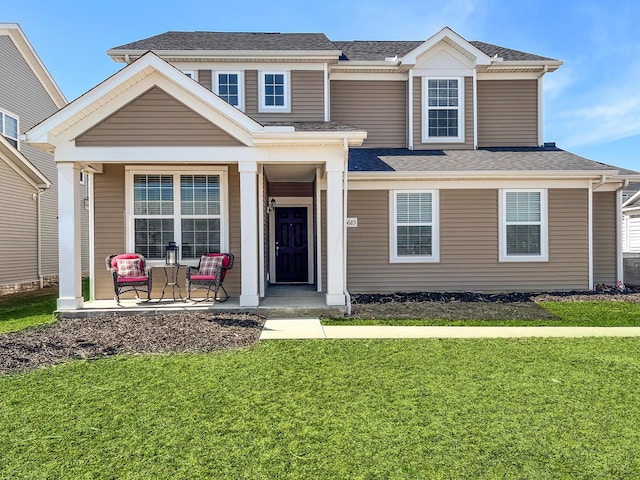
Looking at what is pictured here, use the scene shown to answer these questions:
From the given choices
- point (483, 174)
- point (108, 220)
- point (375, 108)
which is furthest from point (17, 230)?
point (483, 174)

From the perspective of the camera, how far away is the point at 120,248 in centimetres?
895

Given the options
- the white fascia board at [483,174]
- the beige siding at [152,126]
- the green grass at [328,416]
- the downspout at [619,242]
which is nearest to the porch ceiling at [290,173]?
the white fascia board at [483,174]

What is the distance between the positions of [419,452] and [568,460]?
3.22 feet

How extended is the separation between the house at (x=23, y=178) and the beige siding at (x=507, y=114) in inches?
503

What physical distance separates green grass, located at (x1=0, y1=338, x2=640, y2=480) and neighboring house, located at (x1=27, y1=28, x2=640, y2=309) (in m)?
3.12

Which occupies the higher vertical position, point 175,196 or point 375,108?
point 375,108

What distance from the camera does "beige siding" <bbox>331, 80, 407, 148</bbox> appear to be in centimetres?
1137

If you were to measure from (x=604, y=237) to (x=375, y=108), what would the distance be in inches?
274

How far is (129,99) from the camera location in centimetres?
727

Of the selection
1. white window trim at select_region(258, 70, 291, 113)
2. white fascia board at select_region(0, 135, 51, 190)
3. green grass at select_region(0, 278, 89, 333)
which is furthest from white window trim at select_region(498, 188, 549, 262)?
white fascia board at select_region(0, 135, 51, 190)

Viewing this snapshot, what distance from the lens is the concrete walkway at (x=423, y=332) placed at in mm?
6141

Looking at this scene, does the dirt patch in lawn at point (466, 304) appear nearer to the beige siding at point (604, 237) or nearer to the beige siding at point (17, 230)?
the beige siding at point (604, 237)

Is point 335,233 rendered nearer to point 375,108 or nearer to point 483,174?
point 483,174

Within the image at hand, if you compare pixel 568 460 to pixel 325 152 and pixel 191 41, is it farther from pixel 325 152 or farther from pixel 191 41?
pixel 191 41
